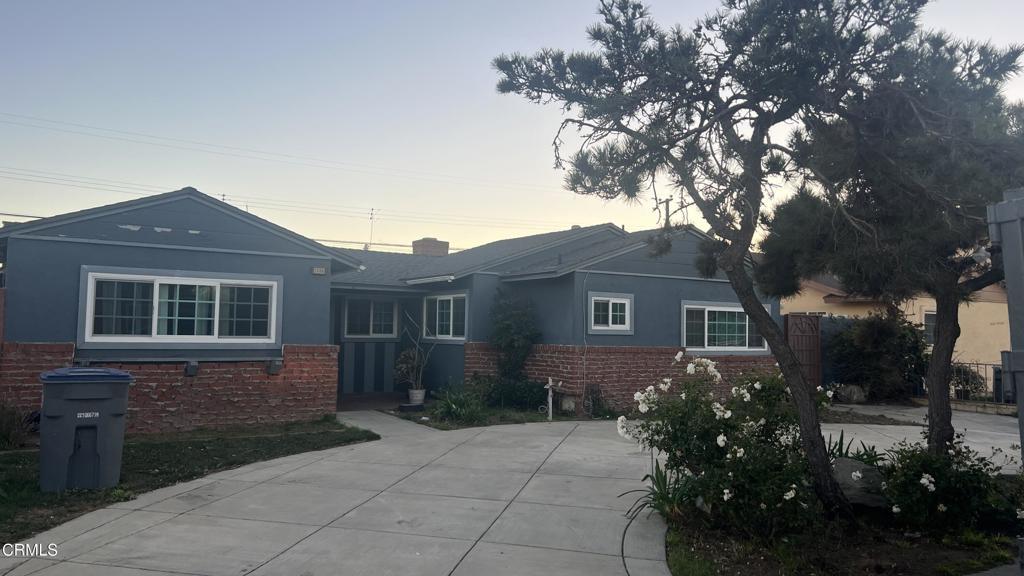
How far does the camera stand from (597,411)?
13859mm

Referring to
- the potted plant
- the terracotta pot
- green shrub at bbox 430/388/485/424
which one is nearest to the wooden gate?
green shrub at bbox 430/388/485/424

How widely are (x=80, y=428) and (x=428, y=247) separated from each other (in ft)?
62.1

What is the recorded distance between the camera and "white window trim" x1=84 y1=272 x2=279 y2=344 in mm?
10750

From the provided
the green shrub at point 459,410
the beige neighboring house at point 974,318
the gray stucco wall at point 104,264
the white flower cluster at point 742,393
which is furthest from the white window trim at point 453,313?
the beige neighboring house at point 974,318

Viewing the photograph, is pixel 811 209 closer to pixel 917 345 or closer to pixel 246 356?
pixel 246 356

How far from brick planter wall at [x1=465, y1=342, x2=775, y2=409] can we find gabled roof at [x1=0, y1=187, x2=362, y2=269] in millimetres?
3469

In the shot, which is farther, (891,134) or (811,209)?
(811,209)

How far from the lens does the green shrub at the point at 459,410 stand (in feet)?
41.0

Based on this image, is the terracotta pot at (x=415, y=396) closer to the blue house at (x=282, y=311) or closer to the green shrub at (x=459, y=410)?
the blue house at (x=282, y=311)

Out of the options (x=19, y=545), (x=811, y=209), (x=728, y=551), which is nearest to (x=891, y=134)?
(x=811, y=209)

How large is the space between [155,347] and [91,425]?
4.15m

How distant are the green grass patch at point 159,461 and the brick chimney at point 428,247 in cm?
1377

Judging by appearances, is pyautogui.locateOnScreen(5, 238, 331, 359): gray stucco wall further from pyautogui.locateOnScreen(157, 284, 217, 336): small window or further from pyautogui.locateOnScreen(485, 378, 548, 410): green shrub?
pyautogui.locateOnScreen(485, 378, 548, 410): green shrub

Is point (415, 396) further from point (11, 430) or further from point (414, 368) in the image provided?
point (11, 430)
